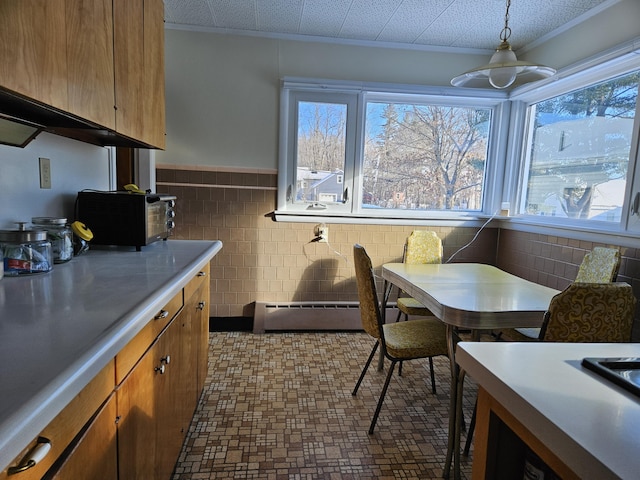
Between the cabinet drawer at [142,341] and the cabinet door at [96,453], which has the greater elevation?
the cabinet drawer at [142,341]

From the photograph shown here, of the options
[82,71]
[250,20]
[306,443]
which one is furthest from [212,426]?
[250,20]

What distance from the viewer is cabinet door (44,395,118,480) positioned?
722 millimetres

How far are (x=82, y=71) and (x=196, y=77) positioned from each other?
1.97 metres

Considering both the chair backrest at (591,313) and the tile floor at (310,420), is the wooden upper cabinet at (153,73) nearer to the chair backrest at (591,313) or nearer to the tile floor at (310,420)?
the tile floor at (310,420)

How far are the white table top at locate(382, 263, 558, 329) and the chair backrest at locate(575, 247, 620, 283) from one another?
13.8 inches

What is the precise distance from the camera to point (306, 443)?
1.90m

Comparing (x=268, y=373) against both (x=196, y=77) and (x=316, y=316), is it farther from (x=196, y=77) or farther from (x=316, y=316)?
(x=196, y=77)

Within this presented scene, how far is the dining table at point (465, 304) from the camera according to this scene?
166cm

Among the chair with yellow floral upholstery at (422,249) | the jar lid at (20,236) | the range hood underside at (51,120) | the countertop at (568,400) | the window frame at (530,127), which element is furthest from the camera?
the chair with yellow floral upholstery at (422,249)

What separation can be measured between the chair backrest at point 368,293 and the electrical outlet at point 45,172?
149 cm

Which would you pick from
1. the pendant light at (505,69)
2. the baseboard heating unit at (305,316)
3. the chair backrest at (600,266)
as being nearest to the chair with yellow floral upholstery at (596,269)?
the chair backrest at (600,266)

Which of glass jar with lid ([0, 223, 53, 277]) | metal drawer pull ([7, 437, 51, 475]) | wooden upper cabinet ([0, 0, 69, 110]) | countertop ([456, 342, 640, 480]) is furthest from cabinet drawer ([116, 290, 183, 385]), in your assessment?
countertop ([456, 342, 640, 480])

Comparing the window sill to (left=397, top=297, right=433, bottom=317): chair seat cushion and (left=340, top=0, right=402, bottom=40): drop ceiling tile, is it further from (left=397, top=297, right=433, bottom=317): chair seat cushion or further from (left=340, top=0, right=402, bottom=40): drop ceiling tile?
(left=340, top=0, right=402, bottom=40): drop ceiling tile

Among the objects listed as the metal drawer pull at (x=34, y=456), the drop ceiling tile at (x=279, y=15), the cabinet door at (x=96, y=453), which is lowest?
the cabinet door at (x=96, y=453)
